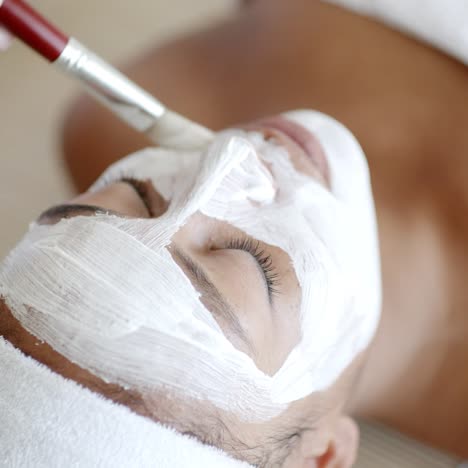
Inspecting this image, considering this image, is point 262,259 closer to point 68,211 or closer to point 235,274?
point 235,274

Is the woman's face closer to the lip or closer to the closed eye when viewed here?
the closed eye

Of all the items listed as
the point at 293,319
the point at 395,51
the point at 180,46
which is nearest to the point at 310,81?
the point at 395,51

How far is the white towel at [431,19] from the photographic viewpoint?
0.82 m

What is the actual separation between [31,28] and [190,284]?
31 cm

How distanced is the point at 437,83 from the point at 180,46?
42 centimetres

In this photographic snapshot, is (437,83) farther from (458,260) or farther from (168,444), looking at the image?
(168,444)

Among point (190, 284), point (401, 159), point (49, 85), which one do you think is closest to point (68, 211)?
point (190, 284)

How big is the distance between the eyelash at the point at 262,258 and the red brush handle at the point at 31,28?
27cm

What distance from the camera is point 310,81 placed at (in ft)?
3.05

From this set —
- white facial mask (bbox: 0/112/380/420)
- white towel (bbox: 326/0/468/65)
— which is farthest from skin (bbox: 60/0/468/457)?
white facial mask (bbox: 0/112/380/420)

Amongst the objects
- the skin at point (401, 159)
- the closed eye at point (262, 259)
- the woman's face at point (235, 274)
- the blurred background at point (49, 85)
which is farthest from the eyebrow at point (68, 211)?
the blurred background at point (49, 85)

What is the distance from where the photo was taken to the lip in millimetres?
735

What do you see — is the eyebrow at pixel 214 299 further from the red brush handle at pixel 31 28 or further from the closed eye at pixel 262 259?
the red brush handle at pixel 31 28

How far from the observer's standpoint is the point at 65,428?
0.47 metres
